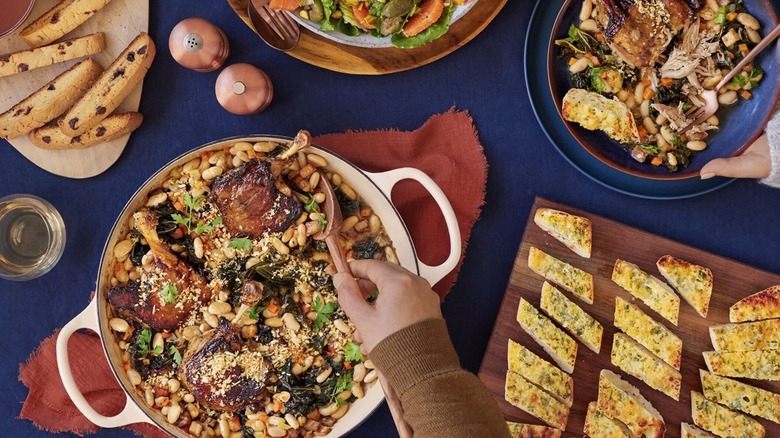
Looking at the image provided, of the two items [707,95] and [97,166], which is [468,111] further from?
[97,166]

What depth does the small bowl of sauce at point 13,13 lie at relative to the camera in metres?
2.57

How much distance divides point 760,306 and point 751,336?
122 millimetres

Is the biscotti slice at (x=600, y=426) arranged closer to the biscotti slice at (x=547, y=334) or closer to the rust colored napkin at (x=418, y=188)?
the biscotti slice at (x=547, y=334)

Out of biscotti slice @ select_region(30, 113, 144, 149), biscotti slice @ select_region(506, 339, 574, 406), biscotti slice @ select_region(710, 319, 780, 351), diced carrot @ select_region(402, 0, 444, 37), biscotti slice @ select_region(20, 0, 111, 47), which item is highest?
diced carrot @ select_region(402, 0, 444, 37)

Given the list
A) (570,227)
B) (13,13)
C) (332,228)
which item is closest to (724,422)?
(570,227)

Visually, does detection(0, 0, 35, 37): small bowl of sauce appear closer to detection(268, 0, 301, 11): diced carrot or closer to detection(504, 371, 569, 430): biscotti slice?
detection(268, 0, 301, 11): diced carrot

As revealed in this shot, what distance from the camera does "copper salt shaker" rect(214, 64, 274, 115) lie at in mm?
2496

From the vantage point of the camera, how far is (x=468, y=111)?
8.79 ft

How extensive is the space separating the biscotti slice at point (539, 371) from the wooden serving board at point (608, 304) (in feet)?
0.19

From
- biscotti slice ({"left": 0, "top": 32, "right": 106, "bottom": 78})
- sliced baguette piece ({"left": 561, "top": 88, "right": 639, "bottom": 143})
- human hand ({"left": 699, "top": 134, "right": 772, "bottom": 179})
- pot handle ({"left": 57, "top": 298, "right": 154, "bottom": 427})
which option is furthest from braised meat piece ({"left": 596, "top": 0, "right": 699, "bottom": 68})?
pot handle ({"left": 57, "top": 298, "right": 154, "bottom": 427})

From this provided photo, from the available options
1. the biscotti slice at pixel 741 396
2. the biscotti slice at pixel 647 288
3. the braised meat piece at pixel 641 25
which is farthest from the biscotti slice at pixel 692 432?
the braised meat piece at pixel 641 25

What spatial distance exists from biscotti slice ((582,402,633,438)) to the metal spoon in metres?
1.83

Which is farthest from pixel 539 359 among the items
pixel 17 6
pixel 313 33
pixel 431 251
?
pixel 17 6

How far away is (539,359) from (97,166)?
1.94 meters
